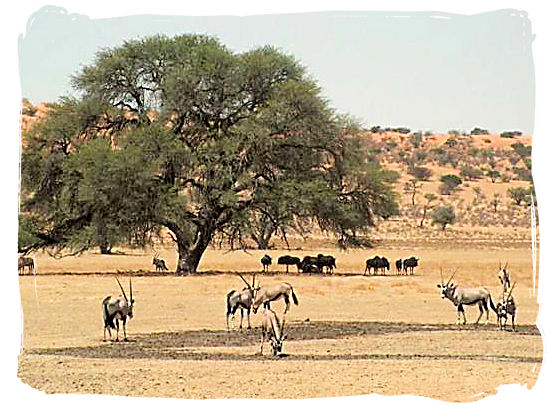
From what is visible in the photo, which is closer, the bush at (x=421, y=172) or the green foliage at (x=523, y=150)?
the green foliage at (x=523, y=150)

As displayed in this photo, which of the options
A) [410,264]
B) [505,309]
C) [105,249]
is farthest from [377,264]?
[505,309]

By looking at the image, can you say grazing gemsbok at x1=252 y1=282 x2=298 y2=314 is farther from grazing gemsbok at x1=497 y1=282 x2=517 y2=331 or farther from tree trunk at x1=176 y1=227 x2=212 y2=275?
tree trunk at x1=176 y1=227 x2=212 y2=275

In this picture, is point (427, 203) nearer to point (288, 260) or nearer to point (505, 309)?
point (288, 260)

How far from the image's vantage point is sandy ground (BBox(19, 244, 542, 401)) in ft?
36.9

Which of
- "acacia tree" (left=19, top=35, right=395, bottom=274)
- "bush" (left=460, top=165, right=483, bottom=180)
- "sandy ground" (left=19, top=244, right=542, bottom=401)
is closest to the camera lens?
"sandy ground" (left=19, top=244, right=542, bottom=401)

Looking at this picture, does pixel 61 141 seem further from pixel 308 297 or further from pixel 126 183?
pixel 308 297

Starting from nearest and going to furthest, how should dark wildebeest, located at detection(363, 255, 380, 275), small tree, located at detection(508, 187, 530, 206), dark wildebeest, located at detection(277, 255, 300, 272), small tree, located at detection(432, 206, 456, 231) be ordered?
dark wildebeest, located at detection(277, 255, 300, 272), dark wildebeest, located at detection(363, 255, 380, 275), small tree, located at detection(508, 187, 530, 206), small tree, located at detection(432, 206, 456, 231)

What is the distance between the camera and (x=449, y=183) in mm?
45250

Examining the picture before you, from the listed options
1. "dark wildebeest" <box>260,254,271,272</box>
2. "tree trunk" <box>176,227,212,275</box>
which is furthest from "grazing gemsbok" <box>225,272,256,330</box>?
"tree trunk" <box>176,227,212,275</box>

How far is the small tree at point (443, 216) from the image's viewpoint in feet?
128

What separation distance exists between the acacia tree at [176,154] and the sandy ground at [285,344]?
344 centimetres

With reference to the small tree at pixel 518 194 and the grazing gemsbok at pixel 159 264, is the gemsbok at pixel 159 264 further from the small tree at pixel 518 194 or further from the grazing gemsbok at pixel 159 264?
the small tree at pixel 518 194

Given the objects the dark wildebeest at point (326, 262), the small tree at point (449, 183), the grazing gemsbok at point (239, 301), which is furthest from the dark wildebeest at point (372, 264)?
the small tree at point (449, 183)

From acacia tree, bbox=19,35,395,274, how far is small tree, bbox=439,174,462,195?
60.5 feet
